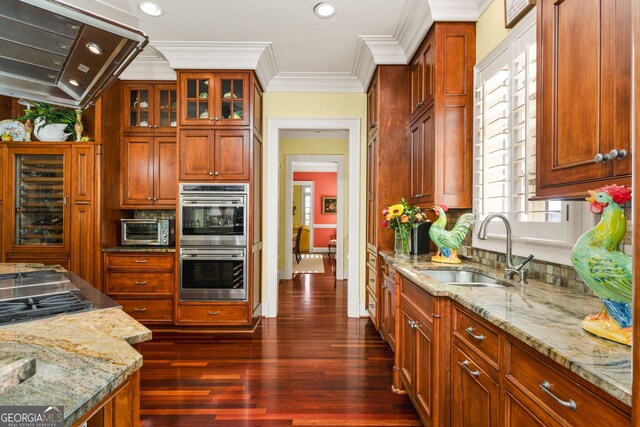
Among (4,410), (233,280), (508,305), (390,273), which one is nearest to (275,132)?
(233,280)

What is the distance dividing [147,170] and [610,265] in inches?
157

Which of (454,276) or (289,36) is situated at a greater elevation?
(289,36)

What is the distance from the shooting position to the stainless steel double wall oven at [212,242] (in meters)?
3.48

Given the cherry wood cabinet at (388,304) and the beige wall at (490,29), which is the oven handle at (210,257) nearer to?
the cherry wood cabinet at (388,304)

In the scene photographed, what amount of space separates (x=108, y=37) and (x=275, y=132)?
3017mm

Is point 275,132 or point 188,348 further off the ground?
point 275,132

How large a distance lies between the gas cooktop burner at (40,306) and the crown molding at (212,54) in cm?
276

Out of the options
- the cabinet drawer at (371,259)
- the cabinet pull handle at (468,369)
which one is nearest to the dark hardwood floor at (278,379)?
the cabinet drawer at (371,259)

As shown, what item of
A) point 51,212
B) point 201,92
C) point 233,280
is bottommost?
point 233,280

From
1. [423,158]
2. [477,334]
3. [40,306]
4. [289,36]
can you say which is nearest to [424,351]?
[477,334]

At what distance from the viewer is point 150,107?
3.81m

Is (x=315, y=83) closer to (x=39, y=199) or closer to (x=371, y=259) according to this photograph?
(x=371, y=259)

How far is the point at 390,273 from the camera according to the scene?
273 cm

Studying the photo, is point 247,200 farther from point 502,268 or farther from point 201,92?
point 502,268
